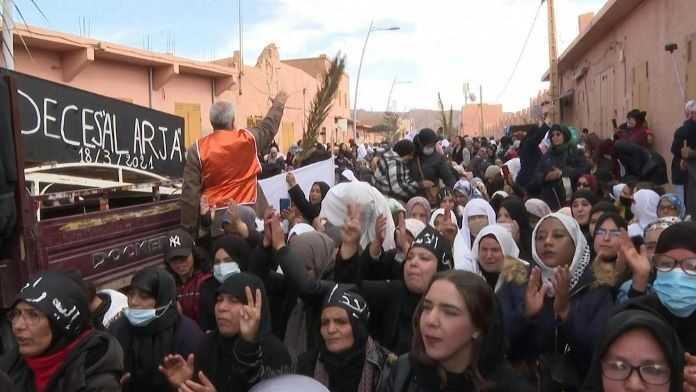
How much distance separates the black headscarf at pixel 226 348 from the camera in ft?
10.8

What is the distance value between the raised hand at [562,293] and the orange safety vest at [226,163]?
10.0ft

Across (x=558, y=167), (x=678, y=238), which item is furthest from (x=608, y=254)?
(x=558, y=167)

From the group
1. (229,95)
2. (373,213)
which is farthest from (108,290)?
(229,95)

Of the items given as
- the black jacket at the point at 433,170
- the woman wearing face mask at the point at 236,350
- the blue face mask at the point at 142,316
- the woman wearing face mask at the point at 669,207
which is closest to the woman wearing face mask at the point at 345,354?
the woman wearing face mask at the point at 236,350

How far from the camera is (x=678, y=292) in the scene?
308 centimetres

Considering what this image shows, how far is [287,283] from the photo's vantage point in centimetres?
420

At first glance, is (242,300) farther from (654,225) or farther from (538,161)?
(538,161)

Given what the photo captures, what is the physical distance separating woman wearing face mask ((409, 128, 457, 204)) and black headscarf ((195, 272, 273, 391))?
4292 millimetres

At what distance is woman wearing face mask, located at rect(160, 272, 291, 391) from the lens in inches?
124

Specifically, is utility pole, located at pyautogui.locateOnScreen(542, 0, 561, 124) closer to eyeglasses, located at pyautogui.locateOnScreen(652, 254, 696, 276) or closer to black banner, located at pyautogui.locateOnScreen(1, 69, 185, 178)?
black banner, located at pyautogui.locateOnScreen(1, 69, 185, 178)

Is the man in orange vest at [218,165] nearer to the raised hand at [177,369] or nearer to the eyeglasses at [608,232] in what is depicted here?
the raised hand at [177,369]

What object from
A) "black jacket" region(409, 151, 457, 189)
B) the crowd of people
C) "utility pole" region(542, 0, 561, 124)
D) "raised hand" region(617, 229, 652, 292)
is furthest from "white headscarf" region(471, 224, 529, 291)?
"utility pole" region(542, 0, 561, 124)

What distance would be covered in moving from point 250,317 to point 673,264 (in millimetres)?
1867

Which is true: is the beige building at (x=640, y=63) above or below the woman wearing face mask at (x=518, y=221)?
above
